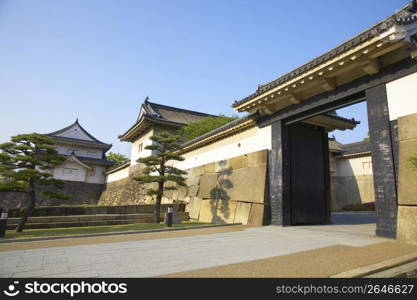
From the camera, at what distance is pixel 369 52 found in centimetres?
603

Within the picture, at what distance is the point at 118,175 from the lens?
2792 centimetres

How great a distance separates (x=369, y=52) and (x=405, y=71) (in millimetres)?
920

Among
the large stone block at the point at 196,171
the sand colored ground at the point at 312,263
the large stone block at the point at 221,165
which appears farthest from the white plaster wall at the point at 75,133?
the sand colored ground at the point at 312,263

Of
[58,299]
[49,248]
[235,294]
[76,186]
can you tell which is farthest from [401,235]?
[76,186]

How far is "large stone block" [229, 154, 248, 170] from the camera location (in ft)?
36.1

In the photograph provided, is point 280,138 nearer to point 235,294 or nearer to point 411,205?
point 411,205

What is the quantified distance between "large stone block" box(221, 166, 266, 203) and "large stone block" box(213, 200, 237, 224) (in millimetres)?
281

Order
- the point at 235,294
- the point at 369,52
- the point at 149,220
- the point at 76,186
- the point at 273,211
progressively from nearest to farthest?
1. the point at 235,294
2. the point at 369,52
3. the point at 273,211
4. the point at 149,220
5. the point at 76,186

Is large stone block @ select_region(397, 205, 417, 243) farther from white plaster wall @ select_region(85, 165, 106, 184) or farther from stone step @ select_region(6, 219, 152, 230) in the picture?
white plaster wall @ select_region(85, 165, 106, 184)

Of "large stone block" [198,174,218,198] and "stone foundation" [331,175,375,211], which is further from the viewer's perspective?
"stone foundation" [331,175,375,211]

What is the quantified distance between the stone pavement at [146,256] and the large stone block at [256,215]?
114 inches

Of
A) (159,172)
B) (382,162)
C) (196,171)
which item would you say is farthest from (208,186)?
(382,162)

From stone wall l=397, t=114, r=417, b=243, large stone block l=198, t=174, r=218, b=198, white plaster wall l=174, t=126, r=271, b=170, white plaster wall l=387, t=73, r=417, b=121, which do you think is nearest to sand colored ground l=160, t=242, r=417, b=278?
stone wall l=397, t=114, r=417, b=243

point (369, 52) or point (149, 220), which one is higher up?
point (369, 52)
